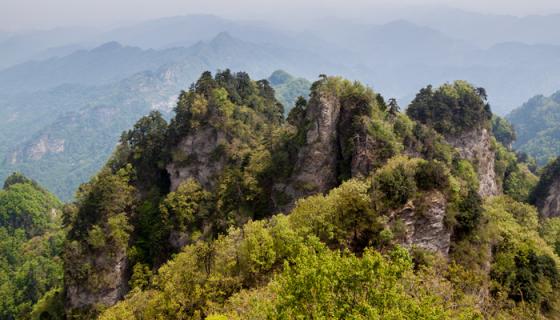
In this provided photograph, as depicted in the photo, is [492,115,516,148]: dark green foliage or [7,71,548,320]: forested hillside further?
[492,115,516,148]: dark green foliage

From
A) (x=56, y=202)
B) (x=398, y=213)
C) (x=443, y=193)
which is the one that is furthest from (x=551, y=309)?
(x=56, y=202)

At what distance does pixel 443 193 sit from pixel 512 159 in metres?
84.3

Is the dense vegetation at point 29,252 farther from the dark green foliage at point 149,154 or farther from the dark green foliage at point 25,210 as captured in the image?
the dark green foliage at point 149,154

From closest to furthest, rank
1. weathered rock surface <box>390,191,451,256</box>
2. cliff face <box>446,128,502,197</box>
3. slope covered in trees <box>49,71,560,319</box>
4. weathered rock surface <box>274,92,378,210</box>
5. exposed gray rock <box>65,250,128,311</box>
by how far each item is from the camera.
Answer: slope covered in trees <box>49,71,560,319</box>
weathered rock surface <box>390,191,451,256</box>
weathered rock surface <box>274,92,378,210</box>
exposed gray rock <box>65,250,128,311</box>
cliff face <box>446,128,502,197</box>

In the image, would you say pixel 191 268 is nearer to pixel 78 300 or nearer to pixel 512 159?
pixel 78 300

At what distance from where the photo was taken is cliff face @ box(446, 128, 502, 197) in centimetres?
7988

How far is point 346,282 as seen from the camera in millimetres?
18906

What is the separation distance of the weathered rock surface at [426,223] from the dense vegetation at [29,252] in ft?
167

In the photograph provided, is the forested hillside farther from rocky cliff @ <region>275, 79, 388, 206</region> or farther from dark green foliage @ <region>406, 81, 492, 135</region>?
dark green foliage @ <region>406, 81, 492, 135</region>

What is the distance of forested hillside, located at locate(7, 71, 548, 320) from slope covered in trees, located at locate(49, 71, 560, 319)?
0.15m

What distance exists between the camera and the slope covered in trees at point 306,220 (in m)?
21.5

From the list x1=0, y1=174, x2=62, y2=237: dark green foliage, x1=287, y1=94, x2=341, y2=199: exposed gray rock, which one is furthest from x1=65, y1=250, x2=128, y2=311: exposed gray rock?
x1=0, y1=174, x2=62, y2=237: dark green foliage

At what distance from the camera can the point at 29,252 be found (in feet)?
361

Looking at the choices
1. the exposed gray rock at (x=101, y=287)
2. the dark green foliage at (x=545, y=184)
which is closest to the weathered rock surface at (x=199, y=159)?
the exposed gray rock at (x=101, y=287)
